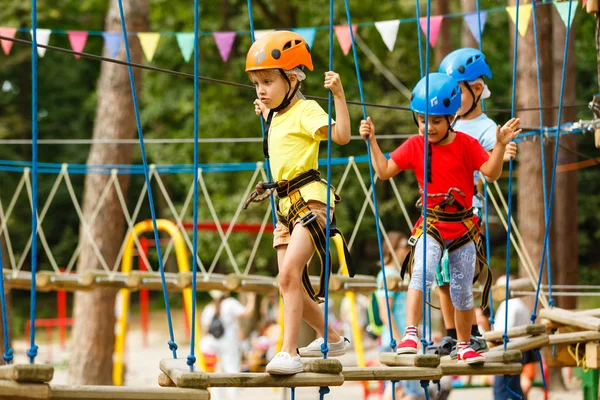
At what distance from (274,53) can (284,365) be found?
116 cm

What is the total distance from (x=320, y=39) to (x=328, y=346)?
14.4 meters

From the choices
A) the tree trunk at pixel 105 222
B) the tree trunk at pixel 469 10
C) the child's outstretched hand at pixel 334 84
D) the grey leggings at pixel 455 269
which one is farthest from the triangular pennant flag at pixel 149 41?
the child's outstretched hand at pixel 334 84

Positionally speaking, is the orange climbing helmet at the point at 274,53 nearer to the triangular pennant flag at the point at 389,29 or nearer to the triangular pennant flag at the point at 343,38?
the triangular pennant flag at the point at 389,29

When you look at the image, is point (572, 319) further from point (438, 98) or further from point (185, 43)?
point (185, 43)

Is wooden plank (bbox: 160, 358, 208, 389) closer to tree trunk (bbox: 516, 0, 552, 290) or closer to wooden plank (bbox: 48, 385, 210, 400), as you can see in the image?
wooden plank (bbox: 48, 385, 210, 400)

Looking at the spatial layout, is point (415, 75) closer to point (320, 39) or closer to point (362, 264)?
point (320, 39)

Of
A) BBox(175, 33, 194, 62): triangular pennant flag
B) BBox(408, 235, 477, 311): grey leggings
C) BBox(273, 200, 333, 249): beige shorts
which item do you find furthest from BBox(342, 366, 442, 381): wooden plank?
BBox(175, 33, 194, 62): triangular pennant flag

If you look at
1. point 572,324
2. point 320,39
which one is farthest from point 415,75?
point 572,324

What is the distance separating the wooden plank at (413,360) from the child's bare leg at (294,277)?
0.53 meters

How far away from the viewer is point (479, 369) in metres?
4.36

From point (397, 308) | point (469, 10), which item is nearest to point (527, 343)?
point (397, 308)

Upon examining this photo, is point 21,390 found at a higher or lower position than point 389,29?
lower

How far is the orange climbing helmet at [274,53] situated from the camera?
3.79 meters

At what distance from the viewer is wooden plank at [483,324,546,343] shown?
17.3 feet
